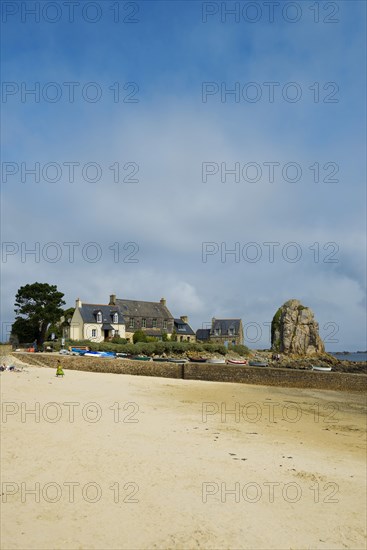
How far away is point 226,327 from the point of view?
260 feet

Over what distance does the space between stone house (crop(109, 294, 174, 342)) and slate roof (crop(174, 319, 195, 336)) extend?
6.46 feet

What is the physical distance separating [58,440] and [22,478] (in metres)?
2.79

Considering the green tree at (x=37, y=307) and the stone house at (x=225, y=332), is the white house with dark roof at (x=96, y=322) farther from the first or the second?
the stone house at (x=225, y=332)

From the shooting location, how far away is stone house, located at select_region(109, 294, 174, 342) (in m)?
67.0

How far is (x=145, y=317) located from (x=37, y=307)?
21770 millimetres

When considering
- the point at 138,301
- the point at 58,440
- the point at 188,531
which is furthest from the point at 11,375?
the point at 138,301

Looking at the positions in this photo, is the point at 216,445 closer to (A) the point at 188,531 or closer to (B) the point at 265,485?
(B) the point at 265,485

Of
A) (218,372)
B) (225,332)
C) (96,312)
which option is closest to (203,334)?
(225,332)

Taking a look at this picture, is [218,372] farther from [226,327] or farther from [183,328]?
[226,327]

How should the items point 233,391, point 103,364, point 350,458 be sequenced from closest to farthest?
point 350,458 → point 233,391 → point 103,364

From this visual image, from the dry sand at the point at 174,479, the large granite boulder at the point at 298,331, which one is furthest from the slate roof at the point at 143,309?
the dry sand at the point at 174,479

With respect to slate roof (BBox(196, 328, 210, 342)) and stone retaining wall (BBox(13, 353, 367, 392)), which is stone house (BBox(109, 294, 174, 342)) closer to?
slate roof (BBox(196, 328, 210, 342))

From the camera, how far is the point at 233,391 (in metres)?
28.1

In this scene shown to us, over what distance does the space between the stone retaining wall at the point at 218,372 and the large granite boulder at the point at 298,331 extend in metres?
49.1
